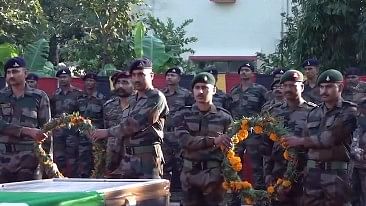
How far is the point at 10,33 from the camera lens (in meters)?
20.1

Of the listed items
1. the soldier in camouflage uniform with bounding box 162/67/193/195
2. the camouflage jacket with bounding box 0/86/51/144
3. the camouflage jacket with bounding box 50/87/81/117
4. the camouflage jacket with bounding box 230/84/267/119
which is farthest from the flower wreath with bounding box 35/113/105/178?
the camouflage jacket with bounding box 50/87/81/117

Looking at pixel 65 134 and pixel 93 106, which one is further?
pixel 65 134

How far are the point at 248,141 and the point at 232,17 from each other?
16.4 metres

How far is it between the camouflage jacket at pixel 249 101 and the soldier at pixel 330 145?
4312 millimetres

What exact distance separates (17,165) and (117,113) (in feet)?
9.08

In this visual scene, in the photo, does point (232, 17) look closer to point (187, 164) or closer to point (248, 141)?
point (248, 141)

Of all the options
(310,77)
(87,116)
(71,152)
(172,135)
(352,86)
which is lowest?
(71,152)

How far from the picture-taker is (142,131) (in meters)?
8.38

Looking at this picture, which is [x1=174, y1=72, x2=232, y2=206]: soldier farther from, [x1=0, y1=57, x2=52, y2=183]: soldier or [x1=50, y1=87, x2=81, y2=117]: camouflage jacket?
[x1=50, y1=87, x2=81, y2=117]: camouflage jacket

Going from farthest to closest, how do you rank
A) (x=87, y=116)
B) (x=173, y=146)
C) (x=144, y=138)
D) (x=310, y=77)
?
(x=87, y=116) < (x=173, y=146) < (x=310, y=77) < (x=144, y=138)

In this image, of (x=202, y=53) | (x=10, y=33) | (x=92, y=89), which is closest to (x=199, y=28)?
(x=202, y=53)

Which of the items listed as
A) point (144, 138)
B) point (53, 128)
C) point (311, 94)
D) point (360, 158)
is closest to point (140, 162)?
point (144, 138)

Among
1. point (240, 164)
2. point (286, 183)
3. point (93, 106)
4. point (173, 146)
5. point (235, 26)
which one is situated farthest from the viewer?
point (235, 26)

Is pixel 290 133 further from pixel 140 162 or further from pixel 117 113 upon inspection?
pixel 117 113
